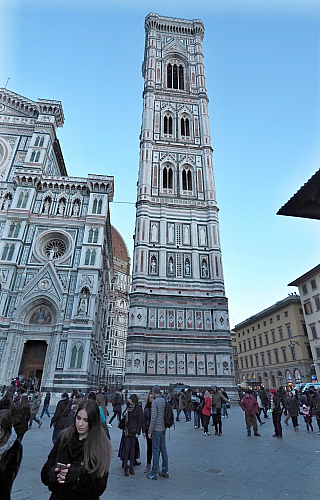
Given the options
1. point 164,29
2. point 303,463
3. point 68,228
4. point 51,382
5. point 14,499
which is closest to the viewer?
point 14,499

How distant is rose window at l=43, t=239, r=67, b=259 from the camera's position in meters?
28.8

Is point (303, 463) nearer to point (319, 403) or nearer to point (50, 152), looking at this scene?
point (319, 403)

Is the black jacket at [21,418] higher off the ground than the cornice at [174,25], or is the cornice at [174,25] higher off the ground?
the cornice at [174,25]

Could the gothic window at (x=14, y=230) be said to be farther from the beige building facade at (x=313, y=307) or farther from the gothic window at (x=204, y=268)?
the beige building facade at (x=313, y=307)

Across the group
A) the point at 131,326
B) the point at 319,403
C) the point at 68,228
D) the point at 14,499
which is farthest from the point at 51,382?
the point at 14,499

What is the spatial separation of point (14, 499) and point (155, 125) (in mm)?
36475

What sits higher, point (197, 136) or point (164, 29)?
point (164, 29)

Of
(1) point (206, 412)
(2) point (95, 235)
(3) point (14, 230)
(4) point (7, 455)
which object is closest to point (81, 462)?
(4) point (7, 455)

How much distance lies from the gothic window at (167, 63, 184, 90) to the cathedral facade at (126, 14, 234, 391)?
128mm

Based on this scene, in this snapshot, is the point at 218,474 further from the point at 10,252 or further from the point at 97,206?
the point at 97,206

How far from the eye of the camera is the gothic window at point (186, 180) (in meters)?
33.8

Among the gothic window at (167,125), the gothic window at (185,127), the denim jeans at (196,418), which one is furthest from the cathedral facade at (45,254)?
the denim jeans at (196,418)

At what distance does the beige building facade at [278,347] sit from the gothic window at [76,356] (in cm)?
2310

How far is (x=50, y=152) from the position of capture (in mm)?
33938
